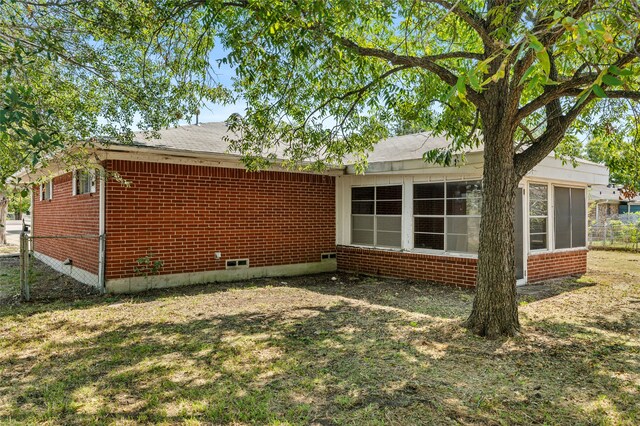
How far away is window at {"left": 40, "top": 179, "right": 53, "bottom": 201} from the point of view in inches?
475

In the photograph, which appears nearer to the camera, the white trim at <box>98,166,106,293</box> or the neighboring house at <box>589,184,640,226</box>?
the white trim at <box>98,166,106,293</box>

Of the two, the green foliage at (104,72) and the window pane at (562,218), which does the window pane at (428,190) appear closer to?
the window pane at (562,218)

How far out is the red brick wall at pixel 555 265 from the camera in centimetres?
945

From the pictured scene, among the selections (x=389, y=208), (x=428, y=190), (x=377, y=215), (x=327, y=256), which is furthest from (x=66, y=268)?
(x=428, y=190)

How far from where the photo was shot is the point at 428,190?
9.52 m

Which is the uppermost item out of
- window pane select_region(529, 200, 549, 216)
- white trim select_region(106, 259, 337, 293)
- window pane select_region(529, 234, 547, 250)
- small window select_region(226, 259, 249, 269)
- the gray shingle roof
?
the gray shingle roof

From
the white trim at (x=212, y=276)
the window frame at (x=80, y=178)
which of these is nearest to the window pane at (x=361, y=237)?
the white trim at (x=212, y=276)

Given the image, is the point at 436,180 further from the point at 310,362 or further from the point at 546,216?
the point at 310,362

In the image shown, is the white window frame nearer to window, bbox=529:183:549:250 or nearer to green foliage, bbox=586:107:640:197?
window, bbox=529:183:549:250

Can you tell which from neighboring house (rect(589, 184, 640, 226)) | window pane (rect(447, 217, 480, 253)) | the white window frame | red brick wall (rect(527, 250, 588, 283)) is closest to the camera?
window pane (rect(447, 217, 480, 253))

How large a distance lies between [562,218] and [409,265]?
4016 mm

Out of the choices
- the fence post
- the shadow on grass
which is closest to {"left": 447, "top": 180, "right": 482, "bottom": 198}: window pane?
the shadow on grass

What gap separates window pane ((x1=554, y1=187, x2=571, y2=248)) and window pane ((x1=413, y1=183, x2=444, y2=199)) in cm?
302

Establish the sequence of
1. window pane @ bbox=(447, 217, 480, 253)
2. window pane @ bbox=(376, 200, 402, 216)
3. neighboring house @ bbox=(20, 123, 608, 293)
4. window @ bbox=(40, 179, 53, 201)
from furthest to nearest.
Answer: window @ bbox=(40, 179, 53, 201)
window pane @ bbox=(376, 200, 402, 216)
window pane @ bbox=(447, 217, 480, 253)
neighboring house @ bbox=(20, 123, 608, 293)
